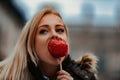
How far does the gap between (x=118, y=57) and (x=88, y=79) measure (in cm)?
4049

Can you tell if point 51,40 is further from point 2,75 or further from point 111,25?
point 111,25

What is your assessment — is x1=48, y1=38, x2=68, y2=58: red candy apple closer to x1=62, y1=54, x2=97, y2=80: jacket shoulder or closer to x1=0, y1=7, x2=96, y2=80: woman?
x1=0, y1=7, x2=96, y2=80: woman

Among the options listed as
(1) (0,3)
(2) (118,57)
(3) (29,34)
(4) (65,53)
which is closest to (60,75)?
(4) (65,53)

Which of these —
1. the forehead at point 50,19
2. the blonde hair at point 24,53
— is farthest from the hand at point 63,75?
the forehead at point 50,19

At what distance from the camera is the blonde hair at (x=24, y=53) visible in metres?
2.55

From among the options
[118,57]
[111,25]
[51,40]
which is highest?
[51,40]

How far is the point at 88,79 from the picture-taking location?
8.59 ft

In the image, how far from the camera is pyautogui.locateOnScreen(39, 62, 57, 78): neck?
2.53 meters

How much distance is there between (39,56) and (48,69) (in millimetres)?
→ 85

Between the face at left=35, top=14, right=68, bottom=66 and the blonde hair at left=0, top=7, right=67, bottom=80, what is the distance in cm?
3

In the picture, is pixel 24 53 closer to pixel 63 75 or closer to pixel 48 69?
pixel 48 69

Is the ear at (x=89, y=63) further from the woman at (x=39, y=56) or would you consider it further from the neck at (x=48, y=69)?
the neck at (x=48, y=69)

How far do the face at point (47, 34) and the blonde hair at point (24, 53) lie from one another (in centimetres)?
3

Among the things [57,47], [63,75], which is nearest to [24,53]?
[57,47]
